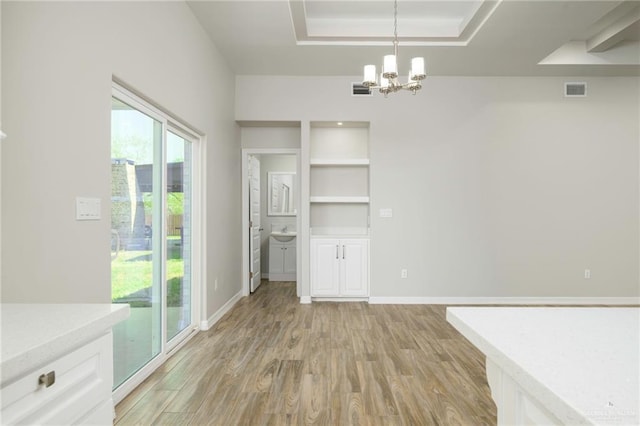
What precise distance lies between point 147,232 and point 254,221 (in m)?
2.86

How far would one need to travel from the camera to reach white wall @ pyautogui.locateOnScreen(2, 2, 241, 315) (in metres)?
1.46

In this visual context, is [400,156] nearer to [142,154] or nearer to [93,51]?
[142,154]

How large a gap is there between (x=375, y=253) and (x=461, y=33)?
2809 millimetres

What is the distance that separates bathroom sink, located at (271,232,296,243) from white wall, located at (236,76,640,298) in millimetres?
1589

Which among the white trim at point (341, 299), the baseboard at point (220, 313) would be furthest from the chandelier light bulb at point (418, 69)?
the baseboard at point (220, 313)

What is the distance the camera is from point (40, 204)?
1.56 m

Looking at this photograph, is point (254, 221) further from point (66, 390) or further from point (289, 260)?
point (66, 390)

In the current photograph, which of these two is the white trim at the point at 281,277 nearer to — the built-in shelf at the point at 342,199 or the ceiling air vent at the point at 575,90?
the built-in shelf at the point at 342,199

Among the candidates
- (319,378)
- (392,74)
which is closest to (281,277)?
(319,378)

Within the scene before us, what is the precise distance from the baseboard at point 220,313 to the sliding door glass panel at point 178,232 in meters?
0.19

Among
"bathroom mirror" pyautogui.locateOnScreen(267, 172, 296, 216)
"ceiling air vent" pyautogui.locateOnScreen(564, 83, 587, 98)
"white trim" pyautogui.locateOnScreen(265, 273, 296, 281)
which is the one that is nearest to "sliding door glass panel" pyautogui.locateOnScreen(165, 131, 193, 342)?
"white trim" pyautogui.locateOnScreen(265, 273, 296, 281)

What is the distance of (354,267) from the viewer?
4.71 m

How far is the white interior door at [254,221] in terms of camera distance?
207 inches

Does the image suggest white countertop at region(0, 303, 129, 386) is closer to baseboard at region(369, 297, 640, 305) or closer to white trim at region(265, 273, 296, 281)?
baseboard at region(369, 297, 640, 305)
